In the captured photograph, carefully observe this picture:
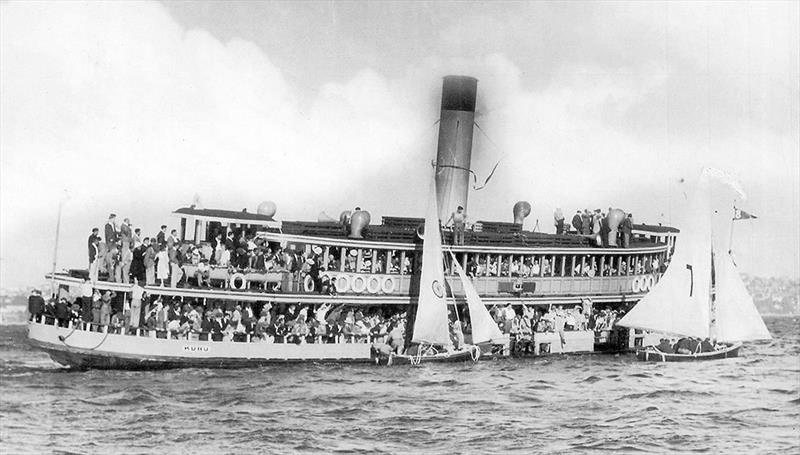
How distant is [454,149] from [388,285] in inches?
142

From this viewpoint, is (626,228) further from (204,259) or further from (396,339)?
(204,259)

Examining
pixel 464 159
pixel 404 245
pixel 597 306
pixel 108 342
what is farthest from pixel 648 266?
pixel 108 342

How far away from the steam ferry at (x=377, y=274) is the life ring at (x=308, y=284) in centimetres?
2

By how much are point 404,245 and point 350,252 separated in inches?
37.4

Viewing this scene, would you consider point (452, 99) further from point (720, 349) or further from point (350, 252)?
point (720, 349)

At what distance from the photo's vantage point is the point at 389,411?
11.5m

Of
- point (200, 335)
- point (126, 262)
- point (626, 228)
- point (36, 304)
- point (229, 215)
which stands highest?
point (626, 228)

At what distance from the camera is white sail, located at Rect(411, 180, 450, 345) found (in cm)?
1482

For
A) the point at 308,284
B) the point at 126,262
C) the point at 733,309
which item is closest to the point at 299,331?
the point at 308,284

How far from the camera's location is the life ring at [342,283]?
1548 centimetres

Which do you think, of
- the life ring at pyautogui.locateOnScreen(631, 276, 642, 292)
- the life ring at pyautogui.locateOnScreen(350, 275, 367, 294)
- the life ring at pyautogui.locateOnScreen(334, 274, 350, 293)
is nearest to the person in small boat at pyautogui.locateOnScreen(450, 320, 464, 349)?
the life ring at pyautogui.locateOnScreen(350, 275, 367, 294)

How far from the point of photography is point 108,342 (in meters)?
13.2

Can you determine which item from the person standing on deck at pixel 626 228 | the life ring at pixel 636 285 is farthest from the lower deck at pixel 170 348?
the life ring at pixel 636 285

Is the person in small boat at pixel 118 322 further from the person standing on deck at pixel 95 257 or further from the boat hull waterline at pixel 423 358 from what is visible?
the boat hull waterline at pixel 423 358
